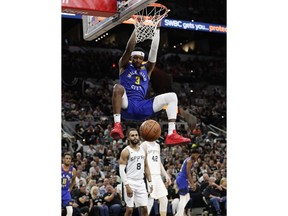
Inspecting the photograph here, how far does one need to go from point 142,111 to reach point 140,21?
3.65ft

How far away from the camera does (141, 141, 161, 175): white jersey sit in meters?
8.77

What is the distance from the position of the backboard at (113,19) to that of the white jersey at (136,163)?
70.6 inches

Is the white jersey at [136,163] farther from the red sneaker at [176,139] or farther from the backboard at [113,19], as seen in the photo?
the backboard at [113,19]

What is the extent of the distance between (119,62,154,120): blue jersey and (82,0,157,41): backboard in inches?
22.5

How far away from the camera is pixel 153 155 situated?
8.98 meters

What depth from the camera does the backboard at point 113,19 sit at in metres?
5.80

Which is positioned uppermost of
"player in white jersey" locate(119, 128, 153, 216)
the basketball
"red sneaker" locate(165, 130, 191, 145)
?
the basketball

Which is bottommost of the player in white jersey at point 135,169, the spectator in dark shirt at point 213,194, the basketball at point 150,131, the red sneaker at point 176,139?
the spectator in dark shirt at point 213,194

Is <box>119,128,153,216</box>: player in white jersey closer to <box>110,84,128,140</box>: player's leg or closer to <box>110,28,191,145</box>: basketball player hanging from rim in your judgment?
<box>110,28,191,145</box>: basketball player hanging from rim

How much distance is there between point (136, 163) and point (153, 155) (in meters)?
1.15

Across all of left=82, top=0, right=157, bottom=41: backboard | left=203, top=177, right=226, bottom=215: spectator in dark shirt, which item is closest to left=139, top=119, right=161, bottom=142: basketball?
left=82, top=0, right=157, bottom=41: backboard

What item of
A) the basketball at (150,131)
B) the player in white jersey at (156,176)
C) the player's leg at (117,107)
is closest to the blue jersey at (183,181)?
the player in white jersey at (156,176)
